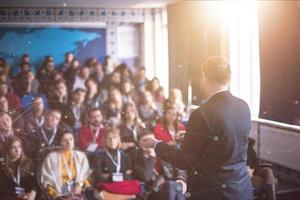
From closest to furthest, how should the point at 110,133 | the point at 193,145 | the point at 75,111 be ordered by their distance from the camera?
the point at 193,145
the point at 75,111
the point at 110,133

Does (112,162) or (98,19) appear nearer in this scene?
(98,19)

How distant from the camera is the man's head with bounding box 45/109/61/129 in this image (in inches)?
55.3

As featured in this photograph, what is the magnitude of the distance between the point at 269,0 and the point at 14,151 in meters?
1.06

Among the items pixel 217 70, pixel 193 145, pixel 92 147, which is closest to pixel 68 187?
pixel 92 147

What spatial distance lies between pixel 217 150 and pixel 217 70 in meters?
0.23

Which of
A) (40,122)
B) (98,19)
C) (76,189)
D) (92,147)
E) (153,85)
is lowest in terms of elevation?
(76,189)

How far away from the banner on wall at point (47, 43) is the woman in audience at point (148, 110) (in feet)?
0.84

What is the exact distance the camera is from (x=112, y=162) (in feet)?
5.12

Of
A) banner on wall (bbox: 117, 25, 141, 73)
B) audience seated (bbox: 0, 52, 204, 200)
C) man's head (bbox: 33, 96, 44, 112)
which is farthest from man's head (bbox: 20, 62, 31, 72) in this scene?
banner on wall (bbox: 117, 25, 141, 73)

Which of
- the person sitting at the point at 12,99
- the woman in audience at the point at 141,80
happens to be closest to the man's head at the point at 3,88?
the person sitting at the point at 12,99

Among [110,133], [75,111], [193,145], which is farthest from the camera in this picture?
[110,133]

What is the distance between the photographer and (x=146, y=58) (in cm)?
140

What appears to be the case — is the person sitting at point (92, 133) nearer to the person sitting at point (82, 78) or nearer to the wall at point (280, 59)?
the person sitting at point (82, 78)

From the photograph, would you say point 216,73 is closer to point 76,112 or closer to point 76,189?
point 76,112
